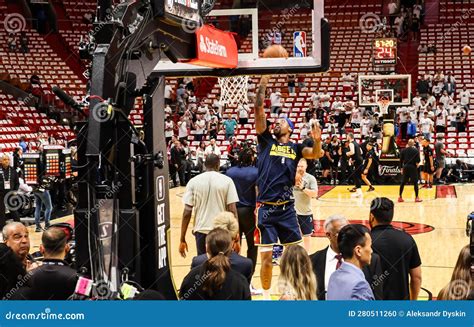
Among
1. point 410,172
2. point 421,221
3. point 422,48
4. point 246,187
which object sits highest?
point 422,48

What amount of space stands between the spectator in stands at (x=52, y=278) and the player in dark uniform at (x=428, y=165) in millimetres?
15354

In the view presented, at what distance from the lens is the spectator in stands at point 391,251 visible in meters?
5.57

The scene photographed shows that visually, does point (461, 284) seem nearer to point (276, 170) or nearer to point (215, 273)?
point (215, 273)

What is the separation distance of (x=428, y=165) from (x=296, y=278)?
16.1 metres

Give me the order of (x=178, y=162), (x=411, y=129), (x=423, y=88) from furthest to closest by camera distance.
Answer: (x=423, y=88) < (x=411, y=129) < (x=178, y=162)

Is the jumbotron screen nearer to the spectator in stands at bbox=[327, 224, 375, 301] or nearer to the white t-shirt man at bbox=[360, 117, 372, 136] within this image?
the spectator in stands at bbox=[327, 224, 375, 301]

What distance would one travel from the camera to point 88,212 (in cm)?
571

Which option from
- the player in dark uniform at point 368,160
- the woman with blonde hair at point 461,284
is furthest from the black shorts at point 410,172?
the woman with blonde hair at point 461,284

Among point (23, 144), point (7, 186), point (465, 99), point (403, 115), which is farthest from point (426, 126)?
point (7, 186)

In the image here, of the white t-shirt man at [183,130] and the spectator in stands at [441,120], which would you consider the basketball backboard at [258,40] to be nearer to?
the white t-shirt man at [183,130]

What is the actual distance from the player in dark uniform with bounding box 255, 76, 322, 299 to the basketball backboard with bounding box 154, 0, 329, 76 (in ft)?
1.94

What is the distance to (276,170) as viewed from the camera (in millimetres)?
8086
